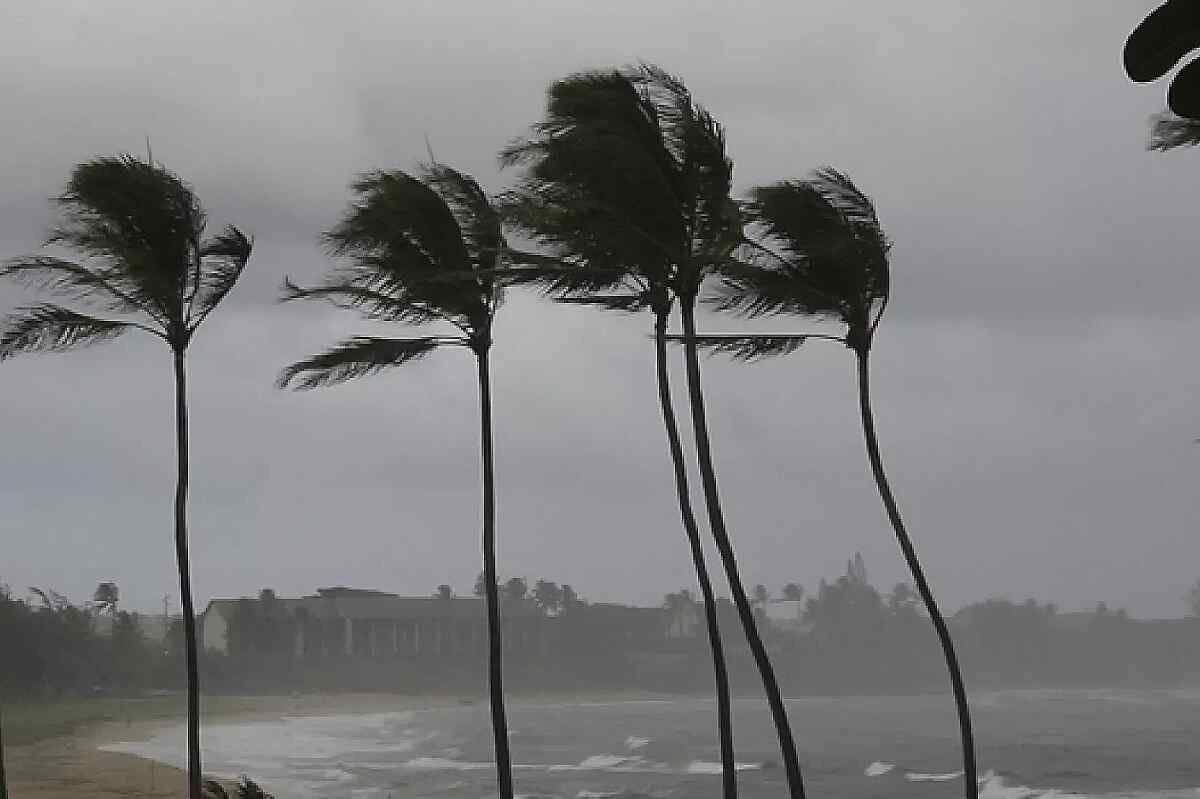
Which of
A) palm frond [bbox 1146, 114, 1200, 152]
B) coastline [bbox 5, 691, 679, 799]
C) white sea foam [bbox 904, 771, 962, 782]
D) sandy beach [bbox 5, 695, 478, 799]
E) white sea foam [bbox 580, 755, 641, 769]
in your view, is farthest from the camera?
white sea foam [bbox 580, 755, 641, 769]

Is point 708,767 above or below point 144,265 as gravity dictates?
below

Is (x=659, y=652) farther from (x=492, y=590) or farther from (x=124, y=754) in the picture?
(x=492, y=590)

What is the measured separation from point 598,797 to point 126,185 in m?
51.9

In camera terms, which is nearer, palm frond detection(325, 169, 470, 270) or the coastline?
palm frond detection(325, 169, 470, 270)

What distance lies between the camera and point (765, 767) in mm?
74250

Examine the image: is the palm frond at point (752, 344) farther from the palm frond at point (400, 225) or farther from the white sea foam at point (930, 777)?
the white sea foam at point (930, 777)

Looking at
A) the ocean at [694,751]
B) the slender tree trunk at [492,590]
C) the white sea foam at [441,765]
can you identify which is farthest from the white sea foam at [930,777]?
the slender tree trunk at [492,590]

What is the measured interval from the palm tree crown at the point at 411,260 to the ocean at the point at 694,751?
44.4m

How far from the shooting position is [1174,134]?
28.9ft

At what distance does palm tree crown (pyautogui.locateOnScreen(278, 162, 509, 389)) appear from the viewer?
1291 centimetres

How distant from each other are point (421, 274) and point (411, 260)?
153 mm

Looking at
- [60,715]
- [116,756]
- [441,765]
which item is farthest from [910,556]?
[441,765]

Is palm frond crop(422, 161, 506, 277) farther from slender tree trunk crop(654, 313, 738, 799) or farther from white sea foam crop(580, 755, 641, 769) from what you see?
white sea foam crop(580, 755, 641, 769)

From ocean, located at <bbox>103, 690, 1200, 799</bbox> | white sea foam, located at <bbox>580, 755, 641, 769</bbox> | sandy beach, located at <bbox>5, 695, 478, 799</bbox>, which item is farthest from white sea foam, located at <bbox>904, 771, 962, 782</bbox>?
sandy beach, located at <bbox>5, 695, 478, 799</bbox>
